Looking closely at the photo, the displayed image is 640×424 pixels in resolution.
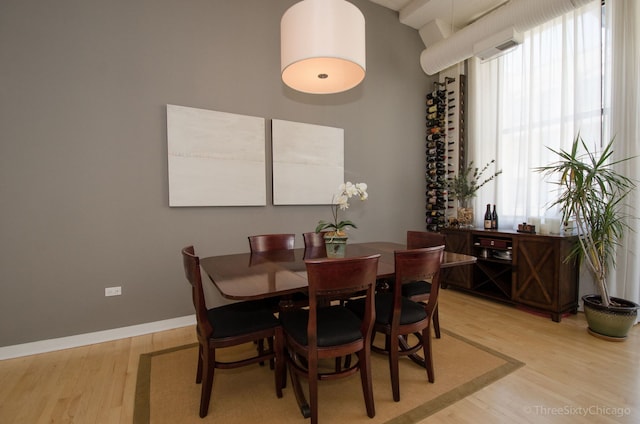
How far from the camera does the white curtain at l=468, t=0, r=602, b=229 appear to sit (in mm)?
3195

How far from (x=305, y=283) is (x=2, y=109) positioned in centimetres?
Result: 278

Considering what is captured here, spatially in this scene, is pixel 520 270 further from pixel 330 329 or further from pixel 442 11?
pixel 442 11

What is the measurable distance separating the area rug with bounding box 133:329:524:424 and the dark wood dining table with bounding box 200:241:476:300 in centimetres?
78

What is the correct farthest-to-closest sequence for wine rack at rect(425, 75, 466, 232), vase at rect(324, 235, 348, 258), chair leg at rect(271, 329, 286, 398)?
wine rack at rect(425, 75, 466, 232) < vase at rect(324, 235, 348, 258) < chair leg at rect(271, 329, 286, 398)

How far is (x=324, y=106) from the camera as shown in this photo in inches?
151

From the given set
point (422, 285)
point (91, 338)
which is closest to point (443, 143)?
point (422, 285)

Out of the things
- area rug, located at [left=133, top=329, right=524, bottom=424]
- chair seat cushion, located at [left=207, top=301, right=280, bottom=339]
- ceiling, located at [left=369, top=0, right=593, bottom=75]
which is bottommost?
area rug, located at [left=133, top=329, right=524, bottom=424]

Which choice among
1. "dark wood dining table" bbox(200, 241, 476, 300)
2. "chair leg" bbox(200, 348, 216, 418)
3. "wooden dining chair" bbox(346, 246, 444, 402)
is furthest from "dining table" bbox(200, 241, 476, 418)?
"chair leg" bbox(200, 348, 216, 418)

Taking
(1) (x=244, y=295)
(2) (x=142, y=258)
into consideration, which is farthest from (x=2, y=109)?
(1) (x=244, y=295)

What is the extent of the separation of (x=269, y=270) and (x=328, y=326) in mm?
516

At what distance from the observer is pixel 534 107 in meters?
3.65

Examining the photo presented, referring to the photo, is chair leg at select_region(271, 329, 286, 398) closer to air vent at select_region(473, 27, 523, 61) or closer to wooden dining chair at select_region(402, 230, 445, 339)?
wooden dining chair at select_region(402, 230, 445, 339)

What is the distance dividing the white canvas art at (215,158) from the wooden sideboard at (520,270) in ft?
8.81

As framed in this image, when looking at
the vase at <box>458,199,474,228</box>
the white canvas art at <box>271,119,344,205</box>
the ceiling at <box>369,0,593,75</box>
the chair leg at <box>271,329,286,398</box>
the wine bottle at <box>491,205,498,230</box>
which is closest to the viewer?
the chair leg at <box>271,329,286,398</box>
